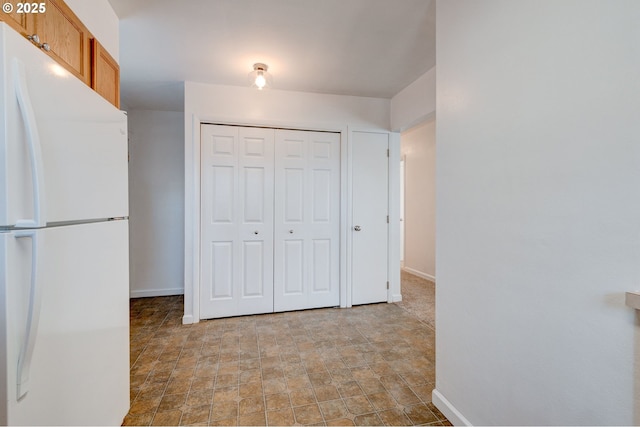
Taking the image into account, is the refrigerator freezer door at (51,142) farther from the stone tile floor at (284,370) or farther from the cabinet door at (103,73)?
the stone tile floor at (284,370)

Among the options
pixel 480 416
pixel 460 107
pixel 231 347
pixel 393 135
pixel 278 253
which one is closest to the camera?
pixel 480 416

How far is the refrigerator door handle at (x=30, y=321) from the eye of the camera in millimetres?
762

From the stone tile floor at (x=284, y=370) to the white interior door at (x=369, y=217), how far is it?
1.31ft

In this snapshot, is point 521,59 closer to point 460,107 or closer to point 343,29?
point 460,107

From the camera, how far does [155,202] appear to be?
12.2 feet

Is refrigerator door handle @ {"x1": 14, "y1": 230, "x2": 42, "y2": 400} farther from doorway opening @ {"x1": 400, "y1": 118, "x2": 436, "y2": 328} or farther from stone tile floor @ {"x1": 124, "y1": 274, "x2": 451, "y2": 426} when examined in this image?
doorway opening @ {"x1": 400, "y1": 118, "x2": 436, "y2": 328}

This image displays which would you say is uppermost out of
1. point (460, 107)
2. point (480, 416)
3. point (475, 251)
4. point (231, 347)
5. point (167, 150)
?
point (167, 150)

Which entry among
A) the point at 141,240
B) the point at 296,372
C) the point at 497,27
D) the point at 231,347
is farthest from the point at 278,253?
the point at 497,27

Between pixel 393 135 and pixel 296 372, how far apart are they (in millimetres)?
2795

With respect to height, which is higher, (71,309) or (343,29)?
(343,29)

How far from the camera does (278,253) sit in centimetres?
313

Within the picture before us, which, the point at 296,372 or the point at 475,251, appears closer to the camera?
the point at 475,251

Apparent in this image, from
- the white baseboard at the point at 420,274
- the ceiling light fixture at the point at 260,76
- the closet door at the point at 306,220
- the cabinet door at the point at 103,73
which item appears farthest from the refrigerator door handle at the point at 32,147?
the white baseboard at the point at 420,274

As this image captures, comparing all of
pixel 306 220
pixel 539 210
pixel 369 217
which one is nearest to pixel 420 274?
pixel 369 217
